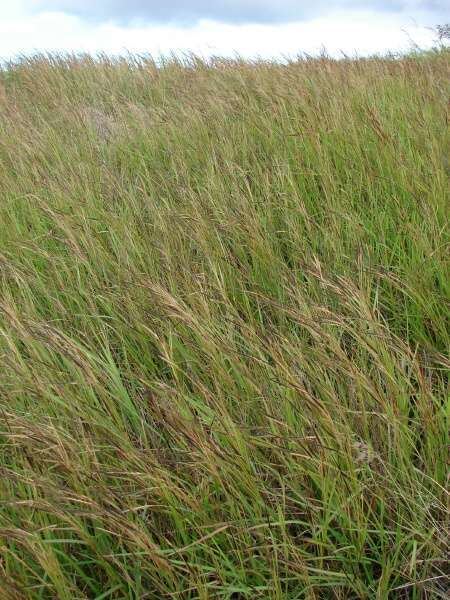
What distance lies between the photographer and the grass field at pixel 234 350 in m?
1.21

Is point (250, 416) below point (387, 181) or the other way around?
below

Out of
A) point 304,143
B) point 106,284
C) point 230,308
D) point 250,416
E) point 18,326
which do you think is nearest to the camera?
point 250,416

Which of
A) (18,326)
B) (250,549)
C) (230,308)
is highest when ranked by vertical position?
(18,326)

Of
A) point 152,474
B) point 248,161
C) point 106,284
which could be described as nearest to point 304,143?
point 248,161

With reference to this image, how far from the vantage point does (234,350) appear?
1544 mm

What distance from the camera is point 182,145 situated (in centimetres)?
371

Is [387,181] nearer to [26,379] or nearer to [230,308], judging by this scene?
[230,308]

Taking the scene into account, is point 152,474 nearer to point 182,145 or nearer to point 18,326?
point 18,326

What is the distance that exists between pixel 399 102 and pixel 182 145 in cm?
145

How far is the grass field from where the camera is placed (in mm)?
1210

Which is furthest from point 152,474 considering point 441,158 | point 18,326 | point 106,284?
point 441,158

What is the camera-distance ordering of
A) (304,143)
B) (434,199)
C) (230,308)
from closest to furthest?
(230,308) < (434,199) < (304,143)

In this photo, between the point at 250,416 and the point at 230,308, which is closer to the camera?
the point at 250,416

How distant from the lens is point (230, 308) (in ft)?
6.08
